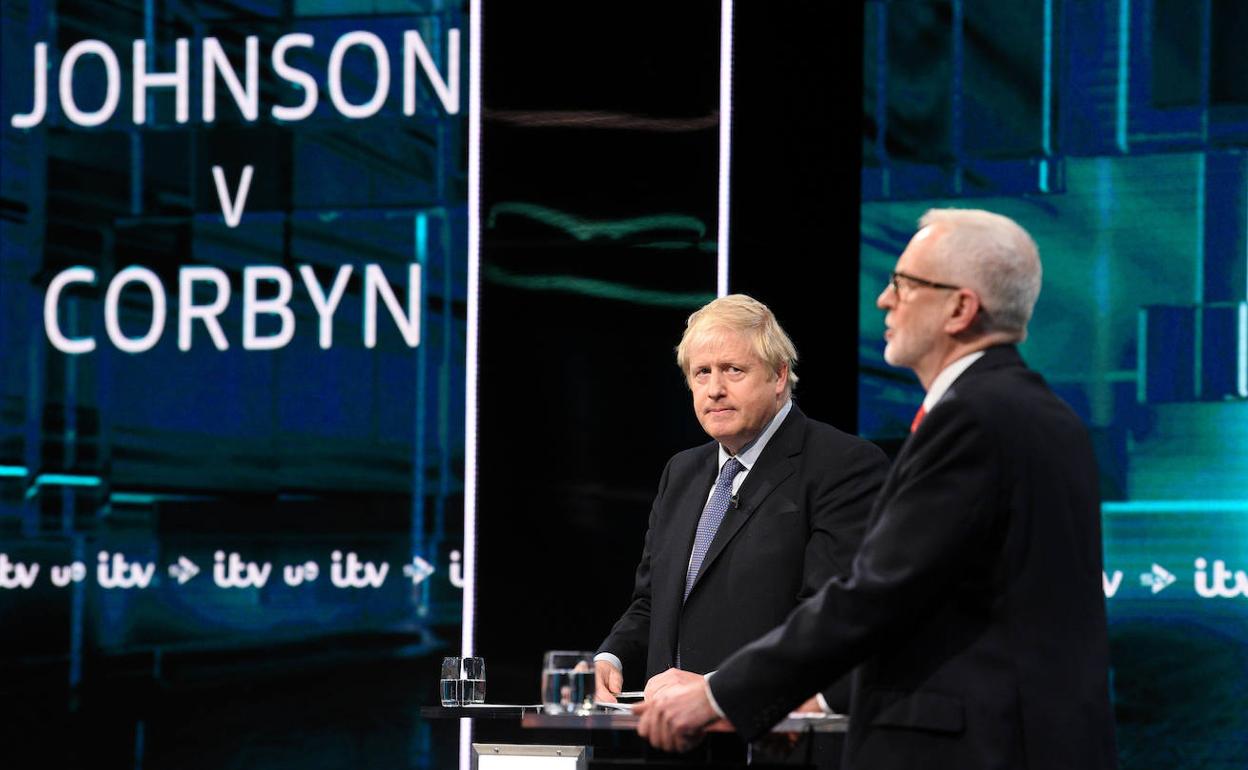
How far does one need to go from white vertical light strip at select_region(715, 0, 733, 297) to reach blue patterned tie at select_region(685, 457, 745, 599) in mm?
1418

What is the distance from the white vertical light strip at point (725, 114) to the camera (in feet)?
14.9

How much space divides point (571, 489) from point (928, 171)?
1.34 metres

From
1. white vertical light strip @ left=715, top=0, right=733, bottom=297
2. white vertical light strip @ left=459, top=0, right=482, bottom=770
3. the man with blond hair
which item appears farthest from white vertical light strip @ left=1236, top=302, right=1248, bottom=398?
white vertical light strip @ left=459, top=0, right=482, bottom=770

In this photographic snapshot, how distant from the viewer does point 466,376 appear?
15.7 ft

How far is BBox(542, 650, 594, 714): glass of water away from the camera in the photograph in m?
2.55

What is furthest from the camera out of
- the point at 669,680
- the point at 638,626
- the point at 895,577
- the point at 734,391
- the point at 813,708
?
the point at 638,626

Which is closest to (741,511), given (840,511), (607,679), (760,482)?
(760,482)

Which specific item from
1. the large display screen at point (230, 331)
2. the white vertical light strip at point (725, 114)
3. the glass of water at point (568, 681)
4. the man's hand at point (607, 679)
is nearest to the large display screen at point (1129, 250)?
the white vertical light strip at point (725, 114)

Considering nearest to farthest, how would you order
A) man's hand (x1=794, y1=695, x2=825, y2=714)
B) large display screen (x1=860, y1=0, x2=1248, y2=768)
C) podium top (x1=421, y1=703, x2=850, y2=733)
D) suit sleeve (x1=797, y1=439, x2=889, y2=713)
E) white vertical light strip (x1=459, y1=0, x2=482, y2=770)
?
podium top (x1=421, y1=703, x2=850, y2=733) → man's hand (x1=794, y1=695, x2=825, y2=714) → suit sleeve (x1=797, y1=439, x2=889, y2=713) → large display screen (x1=860, y1=0, x2=1248, y2=768) → white vertical light strip (x1=459, y1=0, x2=482, y2=770)

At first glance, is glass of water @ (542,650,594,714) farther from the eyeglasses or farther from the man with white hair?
the eyeglasses

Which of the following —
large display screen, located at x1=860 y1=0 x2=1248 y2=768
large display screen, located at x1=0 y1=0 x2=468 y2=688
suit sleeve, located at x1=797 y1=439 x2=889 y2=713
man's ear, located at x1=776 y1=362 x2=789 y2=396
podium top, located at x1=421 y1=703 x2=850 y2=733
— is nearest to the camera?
podium top, located at x1=421 y1=703 x2=850 y2=733

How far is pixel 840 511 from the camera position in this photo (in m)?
3.01

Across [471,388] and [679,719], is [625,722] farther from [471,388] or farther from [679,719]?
[471,388]

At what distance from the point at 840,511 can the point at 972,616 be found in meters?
0.92
